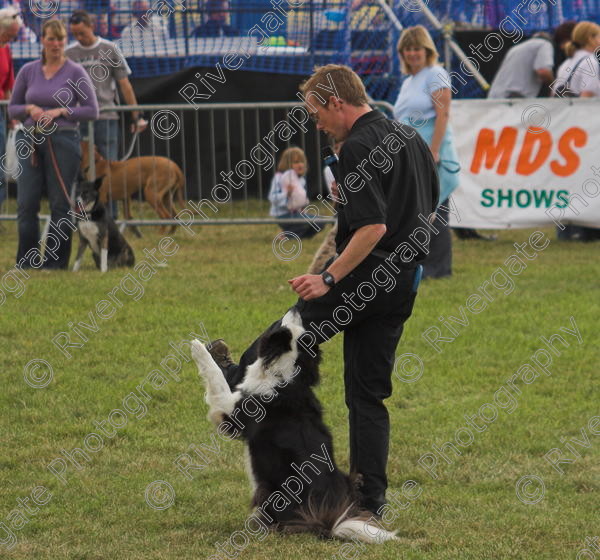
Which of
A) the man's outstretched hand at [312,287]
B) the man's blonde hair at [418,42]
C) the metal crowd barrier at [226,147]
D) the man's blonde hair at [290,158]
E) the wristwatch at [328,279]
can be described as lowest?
the metal crowd barrier at [226,147]

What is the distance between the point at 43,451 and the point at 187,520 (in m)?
1.24

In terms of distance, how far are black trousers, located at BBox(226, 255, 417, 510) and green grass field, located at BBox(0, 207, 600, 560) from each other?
36 centimetres

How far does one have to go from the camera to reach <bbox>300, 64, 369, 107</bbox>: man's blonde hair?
427 cm

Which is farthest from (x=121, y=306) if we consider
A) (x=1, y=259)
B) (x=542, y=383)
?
(x=542, y=383)

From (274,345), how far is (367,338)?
0.42 meters

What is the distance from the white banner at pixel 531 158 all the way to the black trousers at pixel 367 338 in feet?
23.9

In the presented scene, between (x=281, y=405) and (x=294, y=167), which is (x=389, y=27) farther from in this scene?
(x=281, y=405)

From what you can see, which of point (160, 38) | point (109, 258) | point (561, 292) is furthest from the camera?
point (160, 38)

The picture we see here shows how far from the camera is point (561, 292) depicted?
9.34 metres

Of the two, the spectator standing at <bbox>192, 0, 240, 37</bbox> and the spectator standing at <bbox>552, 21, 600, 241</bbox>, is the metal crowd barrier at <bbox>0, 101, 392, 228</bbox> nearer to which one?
the spectator standing at <bbox>192, 0, 240, 37</bbox>

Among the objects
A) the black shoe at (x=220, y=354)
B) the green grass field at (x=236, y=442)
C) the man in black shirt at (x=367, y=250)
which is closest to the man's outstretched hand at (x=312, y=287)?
the man in black shirt at (x=367, y=250)

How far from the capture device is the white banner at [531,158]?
11.4 meters

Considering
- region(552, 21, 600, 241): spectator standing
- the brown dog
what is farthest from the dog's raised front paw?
region(552, 21, 600, 241): spectator standing

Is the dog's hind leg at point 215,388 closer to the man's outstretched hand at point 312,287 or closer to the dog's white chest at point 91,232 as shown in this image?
the man's outstretched hand at point 312,287
